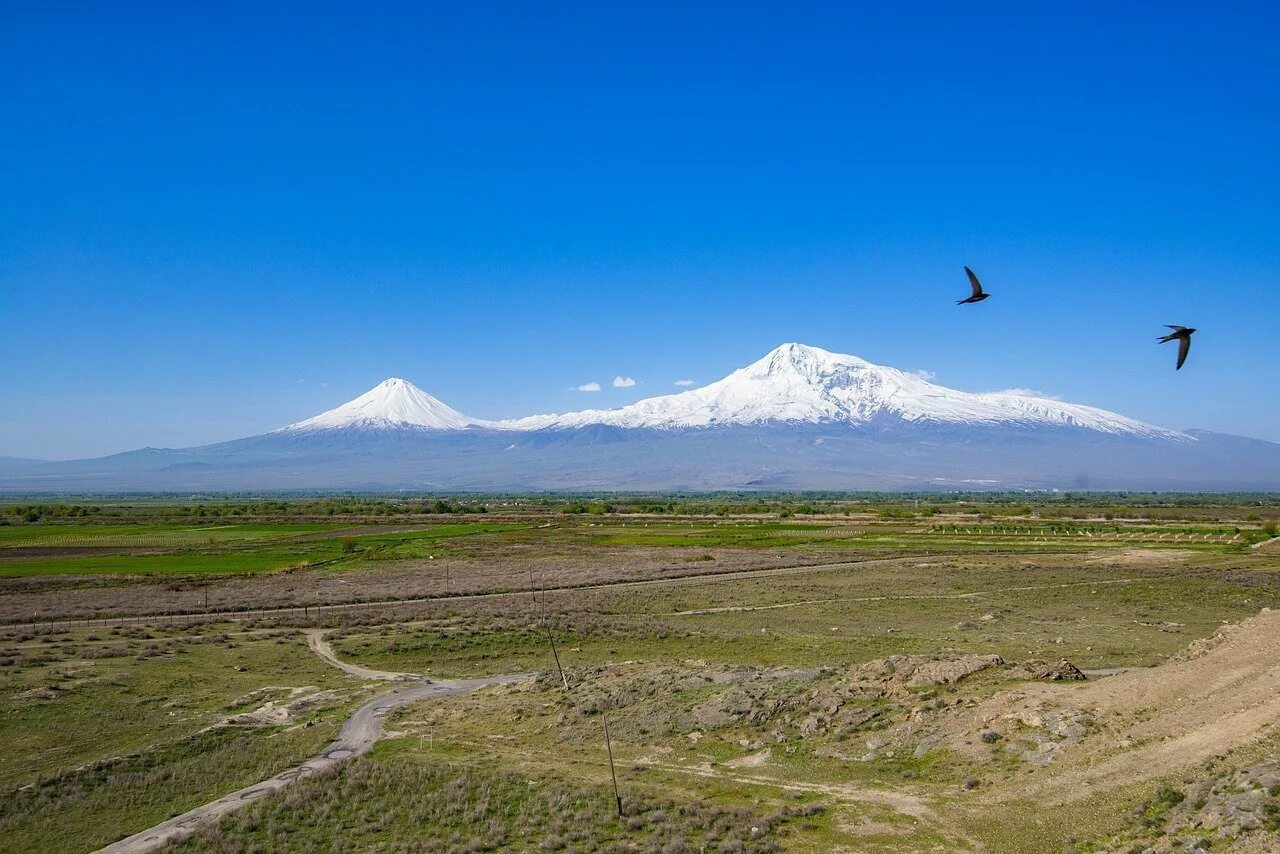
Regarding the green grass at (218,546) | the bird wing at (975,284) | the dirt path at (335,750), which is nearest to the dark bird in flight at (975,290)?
the bird wing at (975,284)

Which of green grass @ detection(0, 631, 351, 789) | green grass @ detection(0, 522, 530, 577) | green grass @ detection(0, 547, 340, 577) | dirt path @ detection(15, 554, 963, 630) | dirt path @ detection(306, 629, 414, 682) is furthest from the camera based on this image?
green grass @ detection(0, 522, 530, 577)

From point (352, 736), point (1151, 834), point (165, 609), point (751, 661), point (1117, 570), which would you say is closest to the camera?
point (1151, 834)

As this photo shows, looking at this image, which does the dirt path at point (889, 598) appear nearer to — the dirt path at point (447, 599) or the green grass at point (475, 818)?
the dirt path at point (447, 599)

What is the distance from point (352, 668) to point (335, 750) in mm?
13085

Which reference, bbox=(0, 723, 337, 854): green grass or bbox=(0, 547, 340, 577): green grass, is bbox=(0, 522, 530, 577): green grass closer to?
bbox=(0, 547, 340, 577): green grass

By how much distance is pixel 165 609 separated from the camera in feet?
177

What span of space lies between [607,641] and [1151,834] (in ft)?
102

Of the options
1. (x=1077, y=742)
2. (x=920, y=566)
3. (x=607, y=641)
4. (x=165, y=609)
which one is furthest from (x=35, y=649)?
(x=920, y=566)

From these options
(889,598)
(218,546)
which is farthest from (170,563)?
(889,598)

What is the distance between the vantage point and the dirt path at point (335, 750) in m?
20.0

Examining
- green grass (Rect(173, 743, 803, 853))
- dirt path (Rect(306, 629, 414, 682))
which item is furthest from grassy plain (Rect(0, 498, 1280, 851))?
dirt path (Rect(306, 629, 414, 682))

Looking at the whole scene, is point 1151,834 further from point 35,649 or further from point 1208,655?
point 35,649

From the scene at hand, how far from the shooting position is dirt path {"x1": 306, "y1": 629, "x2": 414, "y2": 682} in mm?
36844

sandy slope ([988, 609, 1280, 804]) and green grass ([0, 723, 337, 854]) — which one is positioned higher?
sandy slope ([988, 609, 1280, 804])
